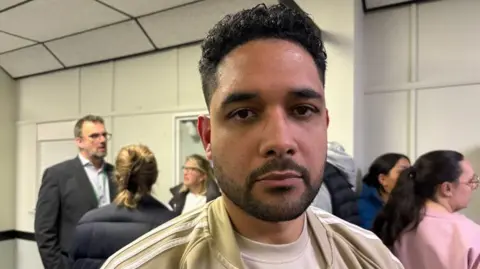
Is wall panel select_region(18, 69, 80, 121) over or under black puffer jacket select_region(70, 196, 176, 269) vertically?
over

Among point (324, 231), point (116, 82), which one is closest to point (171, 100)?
point (116, 82)

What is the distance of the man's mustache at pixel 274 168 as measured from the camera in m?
0.61

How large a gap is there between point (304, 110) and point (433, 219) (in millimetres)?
1301

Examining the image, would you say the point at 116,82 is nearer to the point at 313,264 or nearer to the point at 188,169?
the point at 188,169

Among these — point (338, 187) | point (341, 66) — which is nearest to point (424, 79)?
point (341, 66)

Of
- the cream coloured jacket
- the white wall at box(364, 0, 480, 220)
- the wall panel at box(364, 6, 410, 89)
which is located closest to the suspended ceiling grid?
the wall panel at box(364, 6, 410, 89)

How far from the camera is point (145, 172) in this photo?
6.19 ft

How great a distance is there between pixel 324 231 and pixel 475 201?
2.16 metres

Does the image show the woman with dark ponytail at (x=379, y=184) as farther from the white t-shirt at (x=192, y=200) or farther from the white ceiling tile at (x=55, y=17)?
the white ceiling tile at (x=55, y=17)

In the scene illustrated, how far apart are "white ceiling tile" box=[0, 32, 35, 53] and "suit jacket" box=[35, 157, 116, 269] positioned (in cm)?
205

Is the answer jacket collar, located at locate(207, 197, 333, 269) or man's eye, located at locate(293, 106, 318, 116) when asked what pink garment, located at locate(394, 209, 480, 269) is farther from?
man's eye, located at locate(293, 106, 318, 116)

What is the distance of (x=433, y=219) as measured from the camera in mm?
1655

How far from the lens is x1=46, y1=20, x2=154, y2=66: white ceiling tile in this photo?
3373 millimetres

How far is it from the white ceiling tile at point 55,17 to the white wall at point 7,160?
56.0 inches
